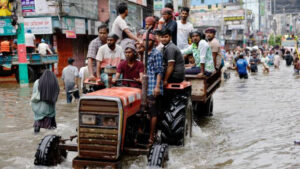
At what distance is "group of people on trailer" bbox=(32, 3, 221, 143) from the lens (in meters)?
6.52

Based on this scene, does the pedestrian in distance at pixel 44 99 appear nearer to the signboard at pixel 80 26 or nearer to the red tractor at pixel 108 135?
the red tractor at pixel 108 135

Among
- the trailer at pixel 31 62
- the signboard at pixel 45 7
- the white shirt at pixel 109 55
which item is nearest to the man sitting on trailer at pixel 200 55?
the white shirt at pixel 109 55

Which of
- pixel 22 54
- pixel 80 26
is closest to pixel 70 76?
pixel 22 54

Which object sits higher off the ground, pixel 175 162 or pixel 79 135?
pixel 79 135

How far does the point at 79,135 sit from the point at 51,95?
3.78 metres

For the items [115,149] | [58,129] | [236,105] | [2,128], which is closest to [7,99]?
[2,128]

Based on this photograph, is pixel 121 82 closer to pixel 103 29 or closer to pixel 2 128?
pixel 103 29

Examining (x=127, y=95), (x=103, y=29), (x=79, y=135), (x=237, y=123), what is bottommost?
(x=237, y=123)

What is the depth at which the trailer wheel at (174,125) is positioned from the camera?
6859mm

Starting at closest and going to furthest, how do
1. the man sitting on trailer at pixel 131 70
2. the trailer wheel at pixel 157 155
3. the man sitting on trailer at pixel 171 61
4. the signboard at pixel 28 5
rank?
the trailer wheel at pixel 157 155
the man sitting on trailer at pixel 131 70
the man sitting on trailer at pixel 171 61
the signboard at pixel 28 5

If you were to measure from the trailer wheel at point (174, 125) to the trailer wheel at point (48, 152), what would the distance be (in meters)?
1.80

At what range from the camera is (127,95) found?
5734mm

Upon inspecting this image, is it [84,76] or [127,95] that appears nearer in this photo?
[127,95]

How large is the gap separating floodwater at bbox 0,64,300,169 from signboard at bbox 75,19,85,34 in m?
15.7
